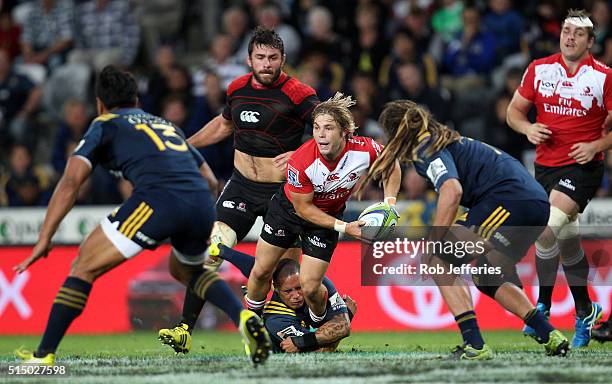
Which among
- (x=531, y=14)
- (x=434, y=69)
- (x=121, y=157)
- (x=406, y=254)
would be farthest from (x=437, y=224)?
(x=531, y=14)

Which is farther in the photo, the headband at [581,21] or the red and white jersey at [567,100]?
the red and white jersey at [567,100]

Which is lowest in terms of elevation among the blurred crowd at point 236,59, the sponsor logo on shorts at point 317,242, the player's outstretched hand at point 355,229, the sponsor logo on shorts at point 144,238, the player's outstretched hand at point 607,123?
the blurred crowd at point 236,59

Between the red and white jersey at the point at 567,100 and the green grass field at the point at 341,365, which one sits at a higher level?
the red and white jersey at the point at 567,100

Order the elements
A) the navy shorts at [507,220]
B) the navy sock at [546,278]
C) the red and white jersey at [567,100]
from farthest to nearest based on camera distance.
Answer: the navy sock at [546,278]
the red and white jersey at [567,100]
the navy shorts at [507,220]

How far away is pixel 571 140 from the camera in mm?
9859

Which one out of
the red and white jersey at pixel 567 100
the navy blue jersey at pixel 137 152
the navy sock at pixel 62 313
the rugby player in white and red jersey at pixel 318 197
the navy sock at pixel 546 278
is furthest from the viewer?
the navy sock at pixel 546 278

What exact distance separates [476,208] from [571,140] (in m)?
1.76

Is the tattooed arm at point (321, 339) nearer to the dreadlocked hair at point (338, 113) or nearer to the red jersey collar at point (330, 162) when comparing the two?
→ the red jersey collar at point (330, 162)

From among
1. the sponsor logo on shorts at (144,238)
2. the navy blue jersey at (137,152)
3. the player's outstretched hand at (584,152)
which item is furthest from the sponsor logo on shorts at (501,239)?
the sponsor logo on shorts at (144,238)

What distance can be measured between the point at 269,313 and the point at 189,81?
7205 mm

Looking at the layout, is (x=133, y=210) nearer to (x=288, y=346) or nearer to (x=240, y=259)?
(x=288, y=346)

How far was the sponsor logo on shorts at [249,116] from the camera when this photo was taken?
973cm

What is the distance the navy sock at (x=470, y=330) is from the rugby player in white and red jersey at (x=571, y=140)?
1.73 metres

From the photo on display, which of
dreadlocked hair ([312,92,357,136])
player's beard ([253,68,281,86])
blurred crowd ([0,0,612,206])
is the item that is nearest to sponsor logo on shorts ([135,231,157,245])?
dreadlocked hair ([312,92,357,136])
